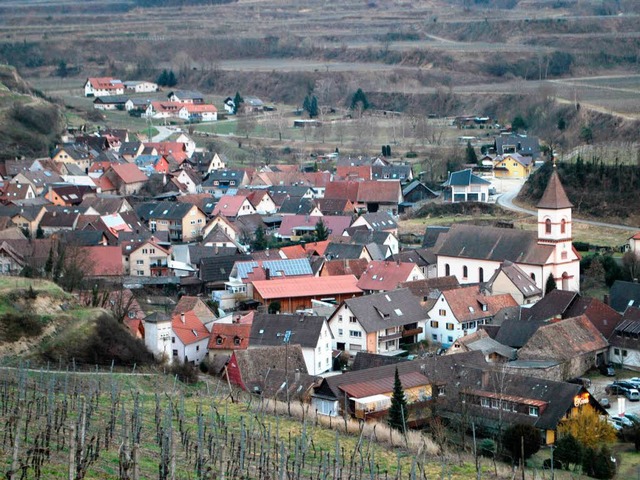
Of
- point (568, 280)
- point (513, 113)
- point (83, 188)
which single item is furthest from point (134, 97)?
point (568, 280)

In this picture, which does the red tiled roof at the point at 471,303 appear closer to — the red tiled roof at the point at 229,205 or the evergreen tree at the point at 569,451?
the evergreen tree at the point at 569,451

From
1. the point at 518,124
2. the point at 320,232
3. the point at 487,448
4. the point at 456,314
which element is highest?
the point at 518,124

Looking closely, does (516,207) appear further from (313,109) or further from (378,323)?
(313,109)

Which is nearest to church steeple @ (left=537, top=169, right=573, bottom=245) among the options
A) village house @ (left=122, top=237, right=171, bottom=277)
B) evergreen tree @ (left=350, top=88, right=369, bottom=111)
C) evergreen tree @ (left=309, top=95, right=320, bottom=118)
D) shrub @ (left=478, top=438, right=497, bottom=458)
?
village house @ (left=122, top=237, right=171, bottom=277)

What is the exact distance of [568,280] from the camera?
35125 millimetres

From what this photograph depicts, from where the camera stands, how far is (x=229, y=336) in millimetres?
28359

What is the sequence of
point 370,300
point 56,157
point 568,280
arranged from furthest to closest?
point 56,157 < point 568,280 < point 370,300

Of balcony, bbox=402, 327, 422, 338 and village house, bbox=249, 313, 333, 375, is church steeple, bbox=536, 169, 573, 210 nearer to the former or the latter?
balcony, bbox=402, 327, 422, 338

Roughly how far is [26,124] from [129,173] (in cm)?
1210

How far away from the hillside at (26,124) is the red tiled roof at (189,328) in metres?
32.8

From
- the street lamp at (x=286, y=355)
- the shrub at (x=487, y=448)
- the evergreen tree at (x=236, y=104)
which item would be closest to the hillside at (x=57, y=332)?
the street lamp at (x=286, y=355)

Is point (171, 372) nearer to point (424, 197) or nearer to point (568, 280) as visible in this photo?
point (568, 280)

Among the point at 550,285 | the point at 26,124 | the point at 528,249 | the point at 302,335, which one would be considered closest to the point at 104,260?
the point at 302,335

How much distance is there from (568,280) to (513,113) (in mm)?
41616
